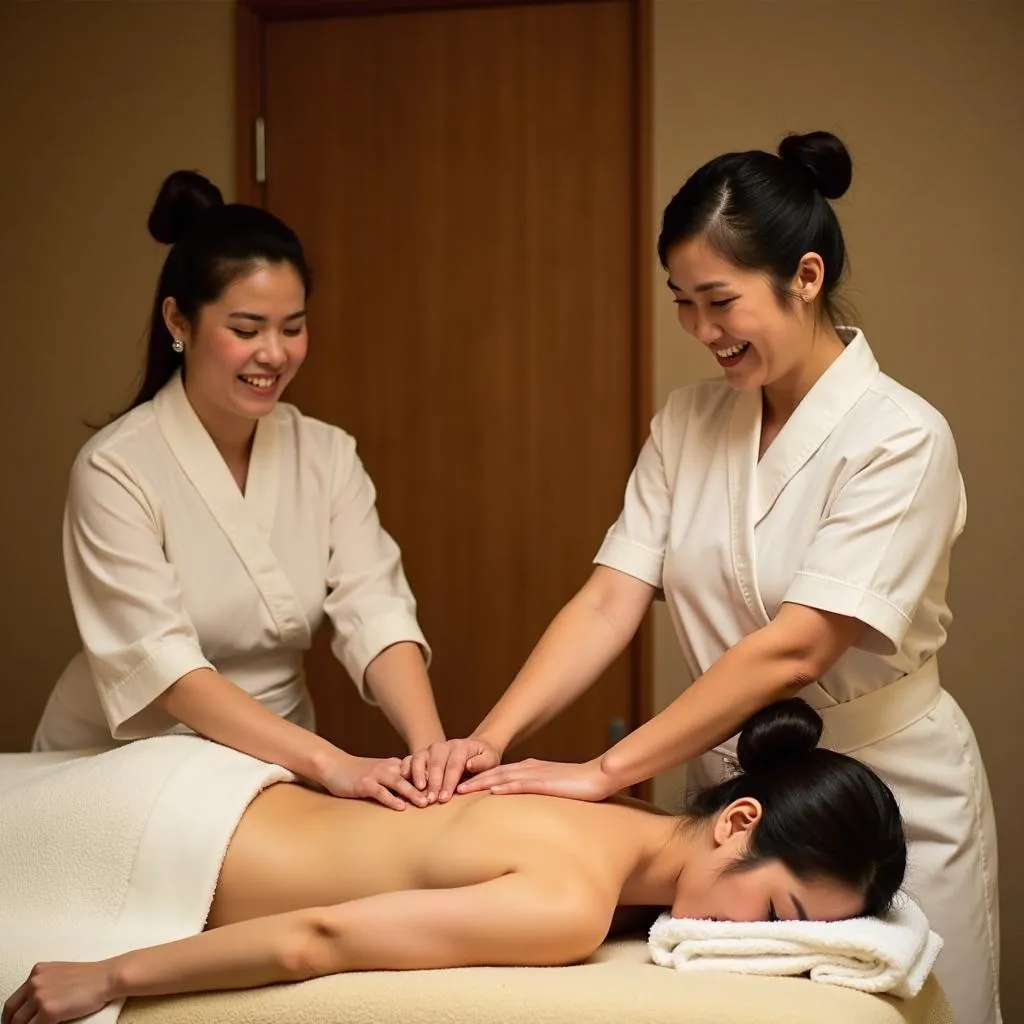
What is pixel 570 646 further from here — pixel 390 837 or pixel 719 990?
pixel 719 990

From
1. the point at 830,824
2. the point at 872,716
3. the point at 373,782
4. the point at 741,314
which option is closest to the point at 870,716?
the point at 872,716

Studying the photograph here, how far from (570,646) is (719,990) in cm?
70

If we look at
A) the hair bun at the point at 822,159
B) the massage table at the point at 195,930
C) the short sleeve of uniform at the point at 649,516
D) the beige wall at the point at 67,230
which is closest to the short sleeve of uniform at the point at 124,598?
the massage table at the point at 195,930

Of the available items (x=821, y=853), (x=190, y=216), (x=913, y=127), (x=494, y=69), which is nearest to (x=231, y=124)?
(x=494, y=69)

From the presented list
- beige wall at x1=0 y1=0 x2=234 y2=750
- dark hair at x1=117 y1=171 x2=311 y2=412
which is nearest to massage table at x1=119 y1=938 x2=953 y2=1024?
dark hair at x1=117 y1=171 x2=311 y2=412

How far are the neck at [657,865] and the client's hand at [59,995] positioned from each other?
2.04 feet

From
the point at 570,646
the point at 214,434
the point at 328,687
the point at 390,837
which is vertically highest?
the point at 214,434

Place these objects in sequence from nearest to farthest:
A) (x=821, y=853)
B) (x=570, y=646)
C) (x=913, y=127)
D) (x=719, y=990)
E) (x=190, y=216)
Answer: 1. (x=719, y=990)
2. (x=821, y=853)
3. (x=570, y=646)
4. (x=190, y=216)
5. (x=913, y=127)

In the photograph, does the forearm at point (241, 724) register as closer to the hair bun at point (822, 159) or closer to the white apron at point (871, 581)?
the white apron at point (871, 581)

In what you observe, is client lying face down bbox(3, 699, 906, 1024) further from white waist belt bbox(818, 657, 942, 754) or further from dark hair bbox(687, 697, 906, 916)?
white waist belt bbox(818, 657, 942, 754)

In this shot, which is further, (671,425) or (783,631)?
(671,425)

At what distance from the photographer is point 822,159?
6.02ft

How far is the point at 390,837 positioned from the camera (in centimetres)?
164

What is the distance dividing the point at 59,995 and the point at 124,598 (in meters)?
0.67
